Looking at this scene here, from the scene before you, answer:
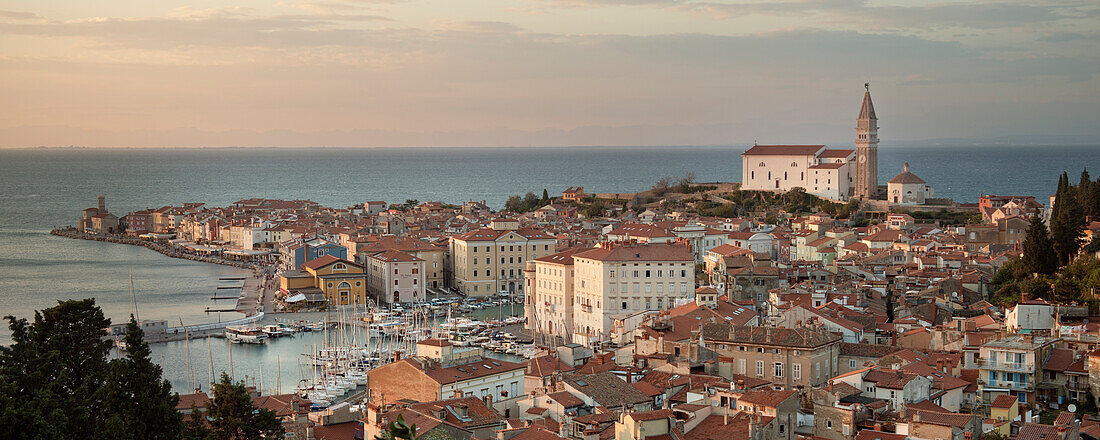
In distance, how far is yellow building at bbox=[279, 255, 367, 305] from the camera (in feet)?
116

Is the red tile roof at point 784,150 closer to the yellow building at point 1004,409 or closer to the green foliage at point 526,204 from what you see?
the green foliage at point 526,204

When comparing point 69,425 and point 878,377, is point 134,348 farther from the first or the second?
point 878,377

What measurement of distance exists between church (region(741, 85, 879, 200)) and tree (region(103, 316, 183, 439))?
4410 centimetres

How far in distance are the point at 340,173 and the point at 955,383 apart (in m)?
133

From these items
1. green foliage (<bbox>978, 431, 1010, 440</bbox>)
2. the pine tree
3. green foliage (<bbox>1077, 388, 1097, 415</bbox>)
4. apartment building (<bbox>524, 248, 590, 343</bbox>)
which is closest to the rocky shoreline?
apartment building (<bbox>524, 248, 590, 343</bbox>)

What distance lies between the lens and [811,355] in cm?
1709

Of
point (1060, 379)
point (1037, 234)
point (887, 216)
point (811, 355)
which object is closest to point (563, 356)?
point (811, 355)

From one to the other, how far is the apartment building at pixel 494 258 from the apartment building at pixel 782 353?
65.8 feet

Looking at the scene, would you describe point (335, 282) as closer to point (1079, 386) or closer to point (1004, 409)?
point (1079, 386)

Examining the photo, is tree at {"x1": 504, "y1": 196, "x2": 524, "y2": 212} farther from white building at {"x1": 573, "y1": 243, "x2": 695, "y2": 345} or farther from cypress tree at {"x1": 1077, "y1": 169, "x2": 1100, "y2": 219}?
cypress tree at {"x1": 1077, "y1": 169, "x2": 1100, "y2": 219}

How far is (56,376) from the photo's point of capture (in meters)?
11.2

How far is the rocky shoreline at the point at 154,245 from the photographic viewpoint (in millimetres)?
49438

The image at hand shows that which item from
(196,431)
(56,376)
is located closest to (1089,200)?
(196,431)

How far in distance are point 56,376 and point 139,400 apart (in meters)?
1.02
